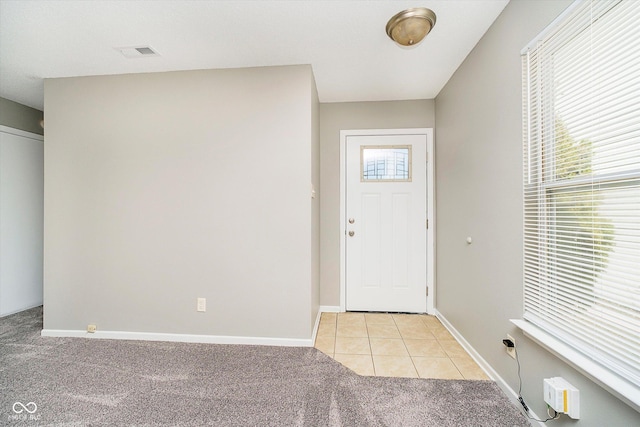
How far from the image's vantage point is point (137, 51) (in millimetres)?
2090

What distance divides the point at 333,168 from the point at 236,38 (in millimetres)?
1571

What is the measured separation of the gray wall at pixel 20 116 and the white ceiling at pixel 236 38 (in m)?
0.54

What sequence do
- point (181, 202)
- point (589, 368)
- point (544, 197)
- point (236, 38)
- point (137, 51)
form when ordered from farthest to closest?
point (181, 202), point (137, 51), point (236, 38), point (544, 197), point (589, 368)

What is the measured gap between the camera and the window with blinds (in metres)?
0.95

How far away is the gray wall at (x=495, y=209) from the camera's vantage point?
1.32 meters

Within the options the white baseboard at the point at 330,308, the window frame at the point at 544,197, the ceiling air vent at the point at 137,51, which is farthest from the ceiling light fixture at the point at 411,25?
the white baseboard at the point at 330,308

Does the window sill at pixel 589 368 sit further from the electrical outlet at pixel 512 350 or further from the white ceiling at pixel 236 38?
the white ceiling at pixel 236 38

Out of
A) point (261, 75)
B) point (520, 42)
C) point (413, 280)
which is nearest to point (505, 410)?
point (413, 280)

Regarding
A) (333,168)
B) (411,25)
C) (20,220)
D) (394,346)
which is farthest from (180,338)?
(411,25)

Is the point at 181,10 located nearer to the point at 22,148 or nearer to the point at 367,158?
the point at 367,158

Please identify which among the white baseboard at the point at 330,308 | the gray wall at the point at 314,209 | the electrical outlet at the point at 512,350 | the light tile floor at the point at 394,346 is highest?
the gray wall at the point at 314,209

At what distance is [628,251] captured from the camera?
965mm

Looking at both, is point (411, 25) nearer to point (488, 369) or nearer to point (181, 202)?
point (181, 202)

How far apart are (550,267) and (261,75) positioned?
7.97ft
